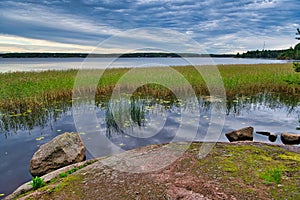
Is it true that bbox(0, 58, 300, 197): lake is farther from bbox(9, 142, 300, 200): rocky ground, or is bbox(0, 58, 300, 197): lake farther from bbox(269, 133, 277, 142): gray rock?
bbox(9, 142, 300, 200): rocky ground

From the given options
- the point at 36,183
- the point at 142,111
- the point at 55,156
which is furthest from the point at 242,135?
the point at 36,183

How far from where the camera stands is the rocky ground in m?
3.20

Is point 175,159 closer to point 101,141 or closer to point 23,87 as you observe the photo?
point 101,141

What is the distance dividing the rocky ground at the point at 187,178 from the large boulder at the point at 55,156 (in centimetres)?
90

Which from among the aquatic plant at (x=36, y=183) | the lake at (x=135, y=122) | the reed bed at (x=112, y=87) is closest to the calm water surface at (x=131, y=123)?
the lake at (x=135, y=122)

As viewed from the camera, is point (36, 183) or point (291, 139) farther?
point (291, 139)

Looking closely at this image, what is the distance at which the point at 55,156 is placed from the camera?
5000mm

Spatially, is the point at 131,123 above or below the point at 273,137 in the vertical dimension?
above

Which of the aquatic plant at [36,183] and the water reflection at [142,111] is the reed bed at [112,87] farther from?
Answer: the aquatic plant at [36,183]

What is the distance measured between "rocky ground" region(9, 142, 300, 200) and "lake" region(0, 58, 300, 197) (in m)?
1.52

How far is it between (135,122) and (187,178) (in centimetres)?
451

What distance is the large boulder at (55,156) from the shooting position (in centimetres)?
486

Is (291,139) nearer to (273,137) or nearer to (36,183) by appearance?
(273,137)

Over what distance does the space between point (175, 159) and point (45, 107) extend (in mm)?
7296
